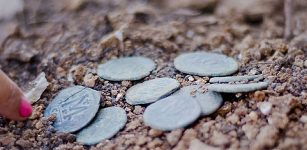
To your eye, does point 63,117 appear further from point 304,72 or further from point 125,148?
point 304,72

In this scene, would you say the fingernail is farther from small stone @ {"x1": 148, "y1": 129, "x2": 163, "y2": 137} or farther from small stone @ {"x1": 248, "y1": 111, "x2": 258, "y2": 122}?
small stone @ {"x1": 248, "y1": 111, "x2": 258, "y2": 122}

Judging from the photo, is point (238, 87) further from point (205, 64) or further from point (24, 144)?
point (24, 144)

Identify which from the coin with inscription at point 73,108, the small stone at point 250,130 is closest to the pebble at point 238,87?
the small stone at point 250,130

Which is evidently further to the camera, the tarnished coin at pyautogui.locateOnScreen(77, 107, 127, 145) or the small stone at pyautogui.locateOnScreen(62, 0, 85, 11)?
the small stone at pyautogui.locateOnScreen(62, 0, 85, 11)

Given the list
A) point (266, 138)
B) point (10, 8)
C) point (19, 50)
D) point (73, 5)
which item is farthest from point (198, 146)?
point (10, 8)

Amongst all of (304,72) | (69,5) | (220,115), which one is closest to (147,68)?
(220,115)

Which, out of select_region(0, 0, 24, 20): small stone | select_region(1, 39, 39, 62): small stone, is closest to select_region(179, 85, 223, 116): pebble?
select_region(1, 39, 39, 62): small stone
